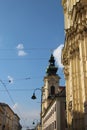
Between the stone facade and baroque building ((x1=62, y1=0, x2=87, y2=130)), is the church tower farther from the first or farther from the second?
baroque building ((x1=62, y1=0, x2=87, y2=130))

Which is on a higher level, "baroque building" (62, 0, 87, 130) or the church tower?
the church tower

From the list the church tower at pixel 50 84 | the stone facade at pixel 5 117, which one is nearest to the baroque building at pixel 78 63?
the stone facade at pixel 5 117

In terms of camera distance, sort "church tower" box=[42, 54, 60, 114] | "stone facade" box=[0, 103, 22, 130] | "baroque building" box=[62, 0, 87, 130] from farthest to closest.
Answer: "church tower" box=[42, 54, 60, 114] → "stone facade" box=[0, 103, 22, 130] → "baroque building" box=[62, 0, 87, 130]

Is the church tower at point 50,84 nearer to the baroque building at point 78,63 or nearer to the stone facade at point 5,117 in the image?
the stone facade at point 5,117

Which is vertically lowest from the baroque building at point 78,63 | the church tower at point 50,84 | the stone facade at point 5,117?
the baroque building at point 78,63

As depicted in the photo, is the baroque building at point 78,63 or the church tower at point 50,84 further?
the church tower at point 50,84

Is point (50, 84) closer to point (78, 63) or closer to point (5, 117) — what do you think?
point (5, 117)

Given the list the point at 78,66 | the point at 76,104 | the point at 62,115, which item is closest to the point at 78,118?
the point at 76,104

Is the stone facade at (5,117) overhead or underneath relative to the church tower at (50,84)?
underneath

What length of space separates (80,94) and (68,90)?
26.2 feet

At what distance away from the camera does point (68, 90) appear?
113 feet

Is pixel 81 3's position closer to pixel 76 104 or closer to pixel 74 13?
pixel 74 13

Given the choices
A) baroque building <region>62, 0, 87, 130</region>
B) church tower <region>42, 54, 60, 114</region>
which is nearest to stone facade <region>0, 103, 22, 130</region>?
church tower <region>42, 54, 60, 114</region>

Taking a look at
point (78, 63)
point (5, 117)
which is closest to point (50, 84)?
point (5, 117)
